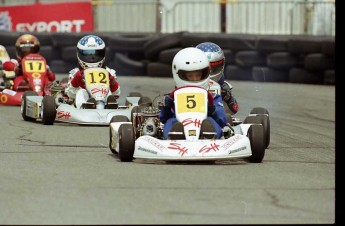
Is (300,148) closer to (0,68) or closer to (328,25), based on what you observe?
(0,68)

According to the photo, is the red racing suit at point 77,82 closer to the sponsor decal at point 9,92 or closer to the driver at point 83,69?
the driver at point 83,69

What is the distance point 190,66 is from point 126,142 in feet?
3.40

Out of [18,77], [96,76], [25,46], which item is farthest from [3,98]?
[96,76]

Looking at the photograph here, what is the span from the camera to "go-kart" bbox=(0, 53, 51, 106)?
16.2 metres

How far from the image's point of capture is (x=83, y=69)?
14.0 meters

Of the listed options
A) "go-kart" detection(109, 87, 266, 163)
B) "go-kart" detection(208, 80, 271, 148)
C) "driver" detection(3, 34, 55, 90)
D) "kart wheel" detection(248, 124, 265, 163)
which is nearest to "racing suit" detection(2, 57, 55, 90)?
→ "driver" detection(3, 34, 55, 90)

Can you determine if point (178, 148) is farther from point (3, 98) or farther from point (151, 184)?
point (3, 98)

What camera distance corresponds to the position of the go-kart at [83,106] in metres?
13.1

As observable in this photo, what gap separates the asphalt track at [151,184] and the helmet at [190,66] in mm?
862

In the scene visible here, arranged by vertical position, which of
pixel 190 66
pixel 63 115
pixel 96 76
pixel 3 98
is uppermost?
pixel 190 66

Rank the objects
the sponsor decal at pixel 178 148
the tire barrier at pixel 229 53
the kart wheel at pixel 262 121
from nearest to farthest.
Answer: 1. the sponsor decal at pixel 178 148
2. the kart wheel at pixel 262 121
3. the tire barrier at pixel 229 53

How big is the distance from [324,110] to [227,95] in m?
4.86

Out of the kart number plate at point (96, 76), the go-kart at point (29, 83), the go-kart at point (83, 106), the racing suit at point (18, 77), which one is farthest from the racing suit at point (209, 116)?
the racing suit at point (18, 77)

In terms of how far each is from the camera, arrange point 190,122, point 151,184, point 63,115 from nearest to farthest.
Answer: point 151,184, point 190,122, point 63,115
